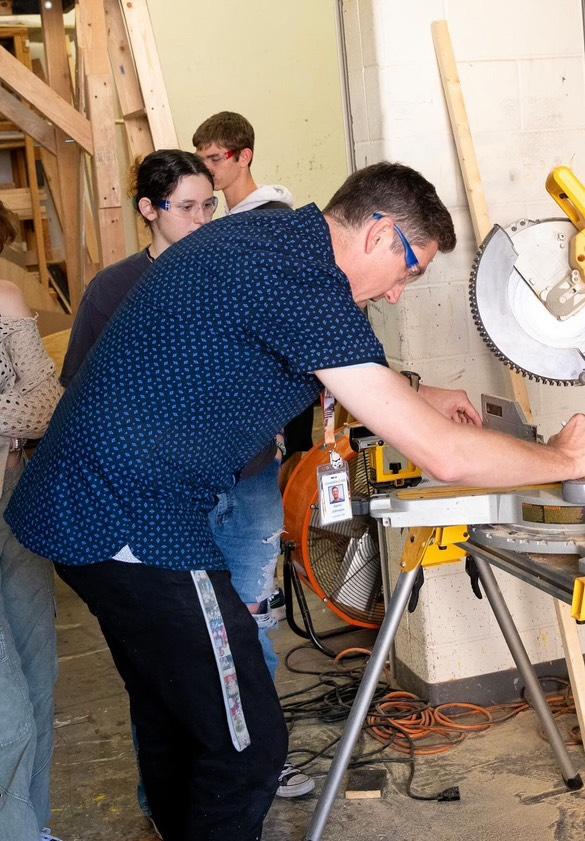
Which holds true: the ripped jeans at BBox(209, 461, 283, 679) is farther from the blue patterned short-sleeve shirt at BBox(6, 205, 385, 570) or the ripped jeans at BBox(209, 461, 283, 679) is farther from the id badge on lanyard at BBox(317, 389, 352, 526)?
the blue patterned short-sleeve shirt at BBox(6, 205, 385, 570)

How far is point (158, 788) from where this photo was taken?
1.98 metres

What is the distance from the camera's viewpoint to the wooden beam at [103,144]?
370cm

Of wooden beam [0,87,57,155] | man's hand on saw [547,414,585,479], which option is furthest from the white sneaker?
wooden beam [0,87,57,155]

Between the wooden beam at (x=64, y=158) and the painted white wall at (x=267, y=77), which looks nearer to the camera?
the wooden beam at (x=64, y=158)

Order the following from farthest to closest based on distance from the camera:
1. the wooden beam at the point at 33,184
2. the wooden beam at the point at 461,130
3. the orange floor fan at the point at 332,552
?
the wooden beam at the point at 33,184
the orange floor fan at the point at 332,552
the wooden beam at the point at 461,130

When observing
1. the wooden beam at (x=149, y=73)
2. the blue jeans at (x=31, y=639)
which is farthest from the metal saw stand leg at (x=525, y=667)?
the wooden beam at (x=149, y=73)

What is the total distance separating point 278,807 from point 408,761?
1.18 feet

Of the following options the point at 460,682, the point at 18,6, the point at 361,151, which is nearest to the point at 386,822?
the point at 460,682

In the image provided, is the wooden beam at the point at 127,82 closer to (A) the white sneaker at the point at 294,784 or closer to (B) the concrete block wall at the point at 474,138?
(B) the concrete block wall at the point at 474,138

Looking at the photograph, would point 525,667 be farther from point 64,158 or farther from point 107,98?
point 64,158

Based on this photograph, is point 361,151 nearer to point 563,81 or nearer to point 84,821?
point 563,81

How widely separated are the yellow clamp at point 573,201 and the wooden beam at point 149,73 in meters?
2.07

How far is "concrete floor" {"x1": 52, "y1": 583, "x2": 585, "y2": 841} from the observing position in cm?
225

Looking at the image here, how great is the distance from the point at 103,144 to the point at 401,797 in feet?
8.41
